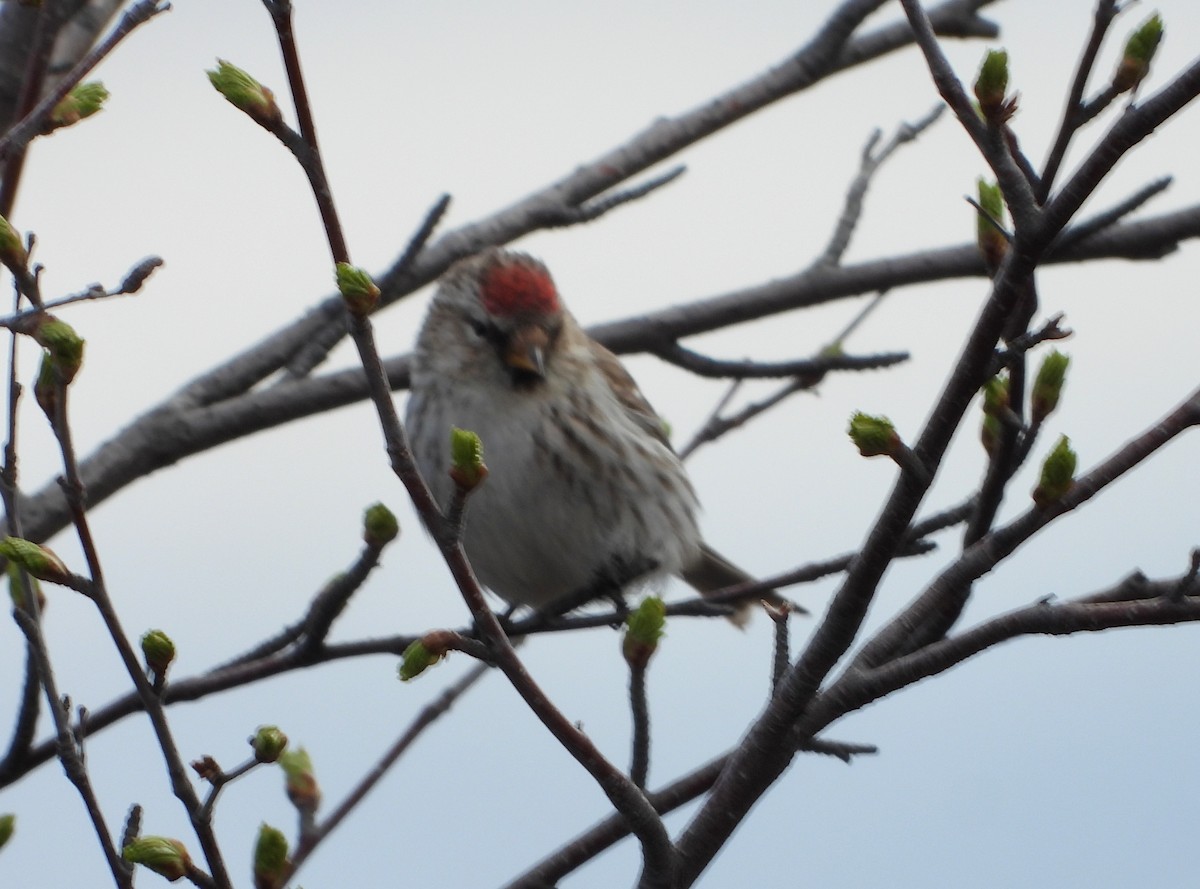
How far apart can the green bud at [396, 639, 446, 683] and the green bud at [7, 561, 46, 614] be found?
75cm

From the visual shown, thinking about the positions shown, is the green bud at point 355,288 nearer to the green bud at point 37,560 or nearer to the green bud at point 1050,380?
the green bud at point 37,560

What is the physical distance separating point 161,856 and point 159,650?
343 millimetres

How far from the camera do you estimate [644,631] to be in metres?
2.60

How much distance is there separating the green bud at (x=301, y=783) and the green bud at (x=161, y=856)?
0.88 m

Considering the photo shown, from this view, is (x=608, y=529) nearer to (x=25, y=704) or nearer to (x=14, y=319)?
(x=25, y=704)

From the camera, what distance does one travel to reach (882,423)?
2402mm

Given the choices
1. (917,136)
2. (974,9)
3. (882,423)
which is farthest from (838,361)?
(882,423)

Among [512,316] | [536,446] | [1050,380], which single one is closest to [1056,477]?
[1050,380]

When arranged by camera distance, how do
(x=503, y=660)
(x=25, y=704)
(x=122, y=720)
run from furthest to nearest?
(x=122, y=720)
(x=25, y=704)
(x=503, y=660)

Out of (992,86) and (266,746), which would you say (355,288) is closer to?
(266,746)

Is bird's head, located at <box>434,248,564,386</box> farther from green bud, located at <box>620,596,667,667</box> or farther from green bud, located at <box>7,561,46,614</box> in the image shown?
green bud, located at <box>620,596,667,667</box>

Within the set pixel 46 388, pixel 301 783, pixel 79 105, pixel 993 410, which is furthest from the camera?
pixel 301 783

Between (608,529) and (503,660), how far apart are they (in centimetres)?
298

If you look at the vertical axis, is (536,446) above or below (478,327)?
below
